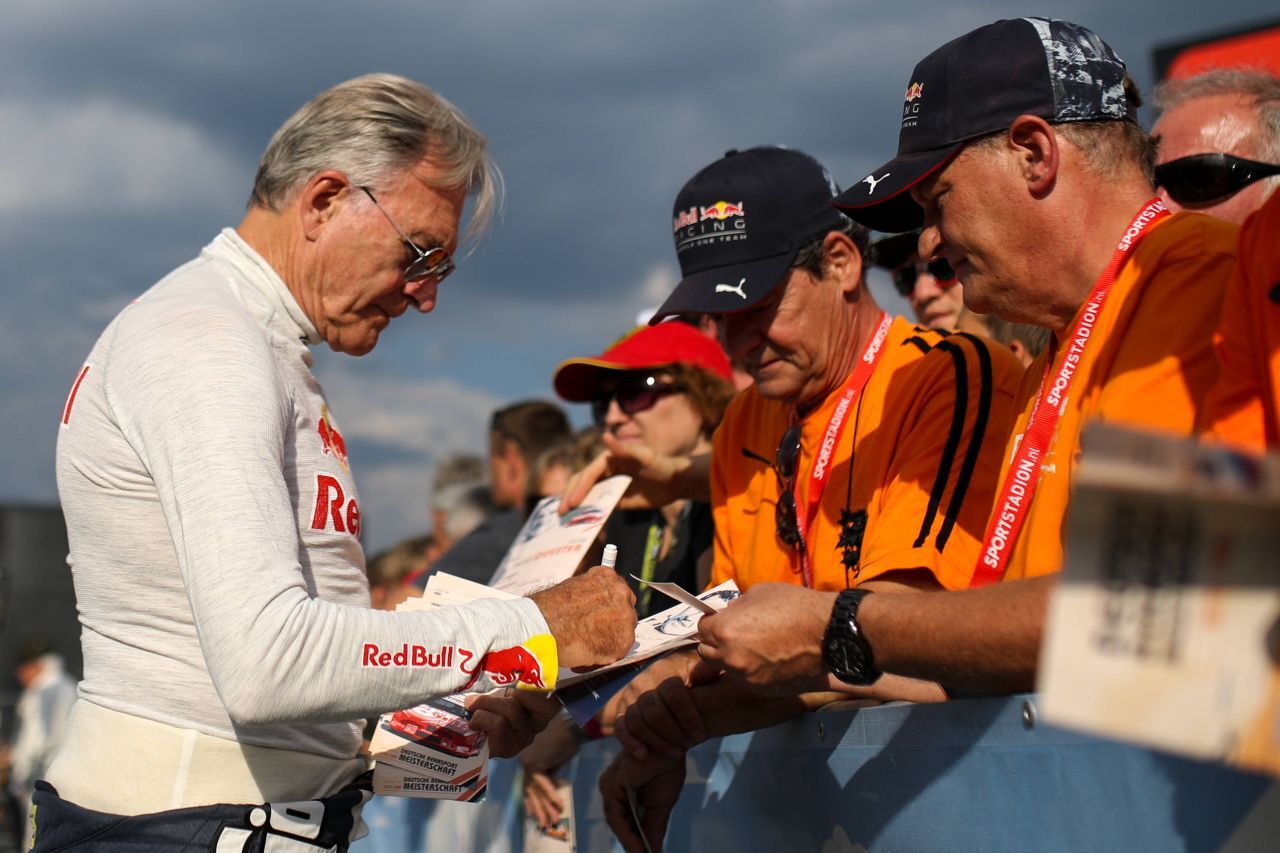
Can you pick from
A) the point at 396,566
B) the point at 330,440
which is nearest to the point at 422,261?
the point at 330,440

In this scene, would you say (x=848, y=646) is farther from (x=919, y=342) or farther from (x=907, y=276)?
(x=907, y=276)

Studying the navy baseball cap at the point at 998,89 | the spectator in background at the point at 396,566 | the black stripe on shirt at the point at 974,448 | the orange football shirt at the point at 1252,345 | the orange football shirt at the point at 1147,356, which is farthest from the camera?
the spectator in background at the point at 396,566

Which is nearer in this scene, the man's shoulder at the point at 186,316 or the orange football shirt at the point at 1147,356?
the orange football shirt at the point at 1147,356

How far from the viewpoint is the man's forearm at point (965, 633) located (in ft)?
6.08

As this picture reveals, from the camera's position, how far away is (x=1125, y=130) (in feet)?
7.74

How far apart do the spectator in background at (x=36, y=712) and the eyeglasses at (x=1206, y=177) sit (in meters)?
12.2

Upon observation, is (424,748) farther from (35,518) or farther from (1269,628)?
(35,518)

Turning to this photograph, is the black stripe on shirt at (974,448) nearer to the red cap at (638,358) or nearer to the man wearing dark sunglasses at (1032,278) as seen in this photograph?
the man wearing dark sunglasses at (1032,278)

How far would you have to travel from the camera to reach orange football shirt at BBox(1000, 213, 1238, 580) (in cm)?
182

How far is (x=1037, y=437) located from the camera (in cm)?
212

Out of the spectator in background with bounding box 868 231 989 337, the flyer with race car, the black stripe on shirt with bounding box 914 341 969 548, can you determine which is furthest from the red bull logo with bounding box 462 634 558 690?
the spectator in background with bounding box 868 231 989 337

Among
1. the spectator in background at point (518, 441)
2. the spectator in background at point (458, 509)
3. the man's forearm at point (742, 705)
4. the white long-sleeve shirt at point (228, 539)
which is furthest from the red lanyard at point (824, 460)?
the spectator in background at point (458, 509)

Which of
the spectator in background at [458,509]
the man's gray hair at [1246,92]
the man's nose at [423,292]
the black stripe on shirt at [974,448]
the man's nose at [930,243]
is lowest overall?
the spectator in background at [458,509]

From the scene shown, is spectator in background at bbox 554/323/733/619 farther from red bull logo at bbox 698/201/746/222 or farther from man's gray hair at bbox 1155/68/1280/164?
man's gray hair at bbox 1155/68/1280/164
